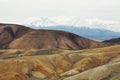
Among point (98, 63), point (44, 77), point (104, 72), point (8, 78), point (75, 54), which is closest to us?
point (104, 72)

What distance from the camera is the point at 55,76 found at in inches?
4284

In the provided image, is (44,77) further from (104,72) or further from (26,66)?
(104,72)

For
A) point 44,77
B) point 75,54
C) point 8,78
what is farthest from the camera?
point 75,54

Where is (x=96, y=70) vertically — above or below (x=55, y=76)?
above

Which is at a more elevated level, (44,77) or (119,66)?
(119,66)

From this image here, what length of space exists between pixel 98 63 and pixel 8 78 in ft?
171

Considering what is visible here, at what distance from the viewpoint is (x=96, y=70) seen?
7362cm

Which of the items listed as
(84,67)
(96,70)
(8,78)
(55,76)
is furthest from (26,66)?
(96,70)

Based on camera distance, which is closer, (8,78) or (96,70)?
(96,70)

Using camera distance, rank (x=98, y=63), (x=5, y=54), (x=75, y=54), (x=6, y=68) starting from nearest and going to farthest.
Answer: (x=6, y=68), (x=98, y=63), (x=75, y=54), (x=5, y=54)

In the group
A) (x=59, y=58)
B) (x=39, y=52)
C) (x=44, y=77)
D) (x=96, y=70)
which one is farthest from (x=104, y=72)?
(x=39, y=52)

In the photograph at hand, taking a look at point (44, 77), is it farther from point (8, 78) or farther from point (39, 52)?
point (39, 52)

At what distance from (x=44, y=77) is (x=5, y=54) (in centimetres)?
4993

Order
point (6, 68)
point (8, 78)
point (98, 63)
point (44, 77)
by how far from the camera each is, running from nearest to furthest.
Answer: point (8, 78) < point (44, 77) < point (6, 68) < point (98, 63)
